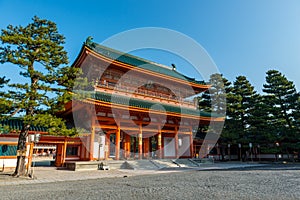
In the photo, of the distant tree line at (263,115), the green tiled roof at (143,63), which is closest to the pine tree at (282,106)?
the distant tree line at (263,115)

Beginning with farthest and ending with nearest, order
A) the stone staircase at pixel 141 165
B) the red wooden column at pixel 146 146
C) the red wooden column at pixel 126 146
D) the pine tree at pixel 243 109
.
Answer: the pine tree at pixel 243 109, the red wooden column at pixel 146 146, the red wooden column at pixel 126 146, the stone staircase at pixel 141 165

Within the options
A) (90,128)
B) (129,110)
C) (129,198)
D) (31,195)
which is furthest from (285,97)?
(31,195)

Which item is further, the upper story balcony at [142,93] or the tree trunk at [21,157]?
the upper story balcony at [142,93]

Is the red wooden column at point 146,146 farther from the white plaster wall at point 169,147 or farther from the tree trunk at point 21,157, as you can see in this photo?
the tree trunk at point 21,157

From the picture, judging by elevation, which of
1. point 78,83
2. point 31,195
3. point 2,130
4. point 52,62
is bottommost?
point 31,195

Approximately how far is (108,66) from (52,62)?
6629mm

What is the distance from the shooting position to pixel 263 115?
23.5 meters

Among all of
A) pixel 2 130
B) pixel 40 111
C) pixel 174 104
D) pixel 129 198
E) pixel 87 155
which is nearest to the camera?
pixel 129 198

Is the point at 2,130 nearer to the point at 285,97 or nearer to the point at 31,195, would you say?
the point at 31,195

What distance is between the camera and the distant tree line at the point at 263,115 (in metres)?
22.1

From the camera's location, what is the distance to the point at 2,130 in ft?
29.8

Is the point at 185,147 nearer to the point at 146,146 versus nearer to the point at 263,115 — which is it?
the point at 146,146

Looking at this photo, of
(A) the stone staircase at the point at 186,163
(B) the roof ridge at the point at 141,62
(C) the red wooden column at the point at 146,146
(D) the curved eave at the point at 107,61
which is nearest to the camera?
(D) the curved eave at the point at 107,61

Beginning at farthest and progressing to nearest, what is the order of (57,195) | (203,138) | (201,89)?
1. (203,138)
2. (201,89)
3. (57,195)
